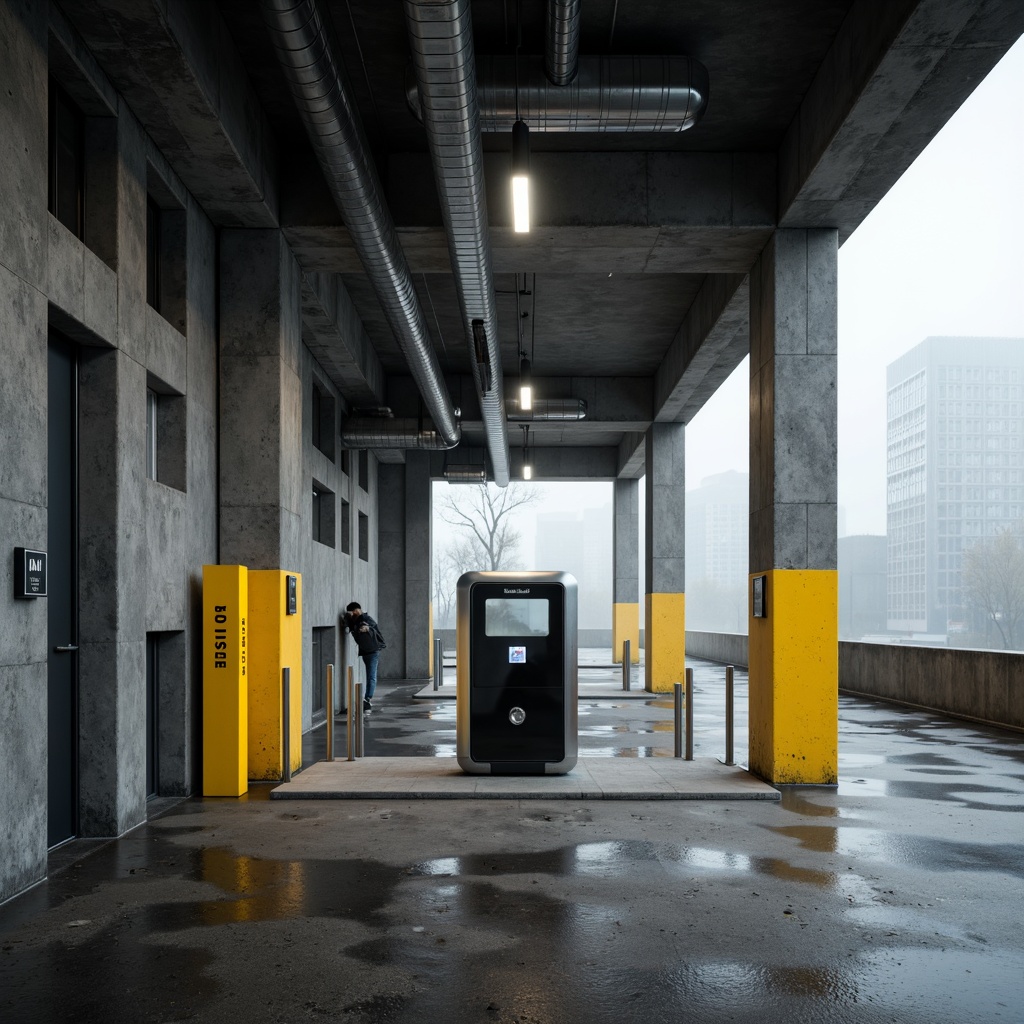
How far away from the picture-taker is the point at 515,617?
966 cm

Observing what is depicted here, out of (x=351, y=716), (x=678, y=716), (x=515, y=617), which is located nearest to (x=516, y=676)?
(x=515, y=617)

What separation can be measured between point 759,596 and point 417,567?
15060 millimetres

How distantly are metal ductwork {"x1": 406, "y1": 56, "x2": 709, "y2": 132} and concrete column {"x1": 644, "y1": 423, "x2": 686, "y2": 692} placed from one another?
39.4 feet

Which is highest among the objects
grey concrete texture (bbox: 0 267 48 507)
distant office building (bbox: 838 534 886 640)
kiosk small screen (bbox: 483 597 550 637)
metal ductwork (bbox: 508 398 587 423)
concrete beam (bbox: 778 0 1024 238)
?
concrete beam (bbox: 778 0 1024 238)

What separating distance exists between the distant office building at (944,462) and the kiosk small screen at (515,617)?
69.3 metres

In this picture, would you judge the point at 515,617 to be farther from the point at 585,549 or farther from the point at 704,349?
the point at 585,549

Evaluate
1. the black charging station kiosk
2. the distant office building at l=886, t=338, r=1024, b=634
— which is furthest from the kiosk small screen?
the distant office building at l=886, t=338, r=1024, b=634

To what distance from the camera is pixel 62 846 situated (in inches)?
278

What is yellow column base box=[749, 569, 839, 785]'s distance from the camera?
9.55 m

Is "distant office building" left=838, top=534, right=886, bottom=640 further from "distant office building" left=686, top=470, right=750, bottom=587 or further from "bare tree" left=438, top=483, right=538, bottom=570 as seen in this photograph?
"bare tree" left=438, top=483, right=538, bottom=570

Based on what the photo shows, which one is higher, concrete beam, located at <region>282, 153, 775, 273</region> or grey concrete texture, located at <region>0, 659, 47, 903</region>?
concrete beam, located at <region>282, 153, 775, 273</region>

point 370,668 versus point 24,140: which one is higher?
point 24,140

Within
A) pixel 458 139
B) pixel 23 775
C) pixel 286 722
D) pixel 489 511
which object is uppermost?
pixel 458 139

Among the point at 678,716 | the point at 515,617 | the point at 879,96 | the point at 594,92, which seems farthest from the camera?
the point at 678,716
